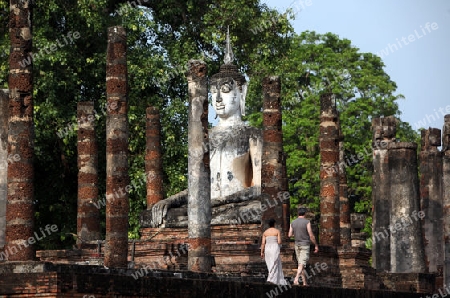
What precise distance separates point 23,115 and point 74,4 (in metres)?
13.3

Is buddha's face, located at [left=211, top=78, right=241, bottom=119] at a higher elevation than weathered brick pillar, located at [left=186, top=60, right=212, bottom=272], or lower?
higher

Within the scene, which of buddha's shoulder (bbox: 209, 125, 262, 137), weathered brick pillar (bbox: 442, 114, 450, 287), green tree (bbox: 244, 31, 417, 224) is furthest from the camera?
green tree (bbox: 244, 31, 417, 224)

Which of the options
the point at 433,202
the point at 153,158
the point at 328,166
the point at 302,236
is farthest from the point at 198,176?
the point at 433,202

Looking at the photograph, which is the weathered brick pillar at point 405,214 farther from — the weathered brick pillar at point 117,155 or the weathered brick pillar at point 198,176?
the weathered brick pillar at point 117,155

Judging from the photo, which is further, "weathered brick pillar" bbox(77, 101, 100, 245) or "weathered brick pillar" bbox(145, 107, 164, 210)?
"weathered brick pillar" bbox(145, 107, 164, 210)

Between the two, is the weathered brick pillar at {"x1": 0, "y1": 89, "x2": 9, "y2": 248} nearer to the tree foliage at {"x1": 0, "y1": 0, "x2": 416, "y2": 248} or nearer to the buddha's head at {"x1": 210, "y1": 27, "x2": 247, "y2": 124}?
the buddha's head at {"x1": 210, "y1": 27, "x2": 247, "y2": 124}

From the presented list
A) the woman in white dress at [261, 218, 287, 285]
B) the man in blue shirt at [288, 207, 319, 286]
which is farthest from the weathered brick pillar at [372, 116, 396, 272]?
the woman in white dress at [261, 218, 287, 285]

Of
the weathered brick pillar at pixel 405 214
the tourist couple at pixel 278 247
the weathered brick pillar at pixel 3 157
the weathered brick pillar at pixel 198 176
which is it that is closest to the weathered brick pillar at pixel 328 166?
the weathered brick pillar at pixel 405 214

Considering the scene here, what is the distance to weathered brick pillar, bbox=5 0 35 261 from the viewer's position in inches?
681

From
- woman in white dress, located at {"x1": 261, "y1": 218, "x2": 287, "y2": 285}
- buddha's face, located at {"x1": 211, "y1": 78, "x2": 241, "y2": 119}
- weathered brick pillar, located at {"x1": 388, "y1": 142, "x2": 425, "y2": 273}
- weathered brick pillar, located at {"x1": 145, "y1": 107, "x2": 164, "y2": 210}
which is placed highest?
buddha's face, located at {"x1": 211, "y1": 78, "x2": 241, "y2": 119}

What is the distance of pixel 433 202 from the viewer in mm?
30016

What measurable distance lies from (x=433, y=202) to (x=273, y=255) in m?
12.6

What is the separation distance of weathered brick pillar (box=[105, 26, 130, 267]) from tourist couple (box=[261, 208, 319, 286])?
240 cm

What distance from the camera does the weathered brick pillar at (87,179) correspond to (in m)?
25.0
